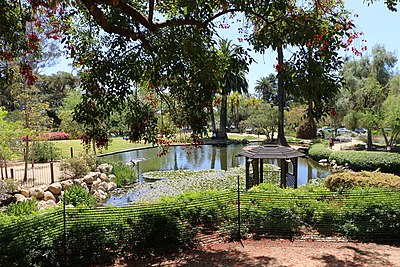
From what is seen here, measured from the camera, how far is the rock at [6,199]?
10570 millimetres

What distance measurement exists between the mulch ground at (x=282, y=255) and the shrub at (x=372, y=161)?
42.2 ft

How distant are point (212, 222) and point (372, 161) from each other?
14.3 metres

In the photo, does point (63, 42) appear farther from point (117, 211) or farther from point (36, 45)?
point (117, 211)

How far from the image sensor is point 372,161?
18.1m

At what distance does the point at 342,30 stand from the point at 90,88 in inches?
158

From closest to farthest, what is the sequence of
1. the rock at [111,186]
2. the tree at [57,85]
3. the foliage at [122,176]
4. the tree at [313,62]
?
1. the tree at [313,62]
2. the rock at [111,186]
3. the foliage at [122,176]
4. the tree at [57,85]

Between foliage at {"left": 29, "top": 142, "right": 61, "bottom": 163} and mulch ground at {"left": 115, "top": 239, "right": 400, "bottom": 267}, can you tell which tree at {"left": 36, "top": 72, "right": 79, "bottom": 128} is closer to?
foliage at {"left": 29, "top": 142, "right": 61, "bottom": 163}

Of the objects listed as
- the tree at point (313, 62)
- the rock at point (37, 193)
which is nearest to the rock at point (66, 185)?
the rock at point (37, 193)

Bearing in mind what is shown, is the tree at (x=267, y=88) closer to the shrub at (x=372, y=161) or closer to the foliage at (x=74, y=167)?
the shrub at (x=372, y=161)

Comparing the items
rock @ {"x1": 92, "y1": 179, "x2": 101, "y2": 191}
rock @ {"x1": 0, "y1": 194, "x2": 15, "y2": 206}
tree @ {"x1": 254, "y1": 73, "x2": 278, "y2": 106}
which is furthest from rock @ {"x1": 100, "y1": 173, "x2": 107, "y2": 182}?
tree @ {"x1": 254, "y1": 73, "x2": 278, "y2": 106}

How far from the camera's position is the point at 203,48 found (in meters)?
5.65

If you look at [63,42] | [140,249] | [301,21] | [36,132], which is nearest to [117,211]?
[140,249]

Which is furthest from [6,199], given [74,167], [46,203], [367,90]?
[367,90]

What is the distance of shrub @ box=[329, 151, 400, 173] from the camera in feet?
57.8
